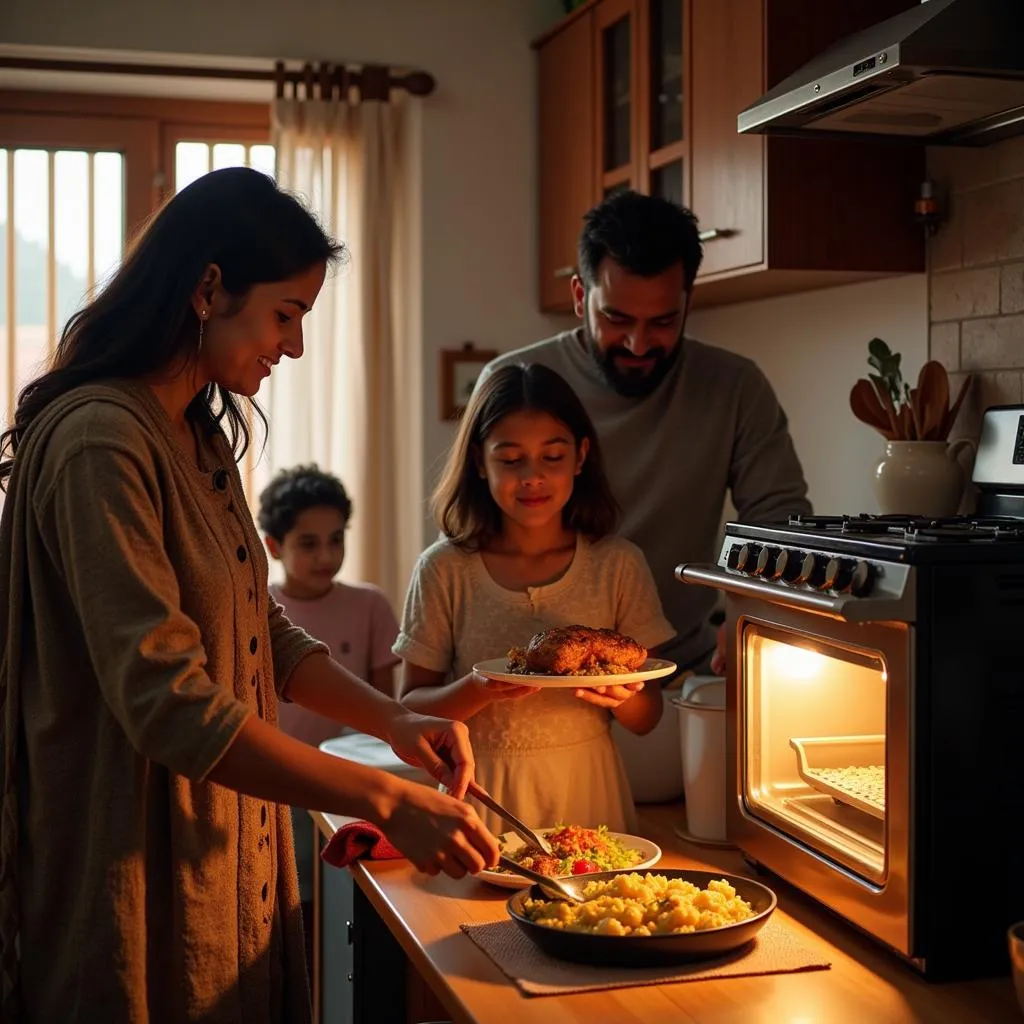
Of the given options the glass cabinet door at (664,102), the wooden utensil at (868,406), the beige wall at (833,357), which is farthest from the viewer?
the glass cabinet door at (664,102)

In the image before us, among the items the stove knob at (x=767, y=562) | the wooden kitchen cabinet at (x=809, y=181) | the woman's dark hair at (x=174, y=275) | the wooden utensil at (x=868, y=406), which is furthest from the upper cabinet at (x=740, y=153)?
the woman's dark hair at (x=174, y=275)

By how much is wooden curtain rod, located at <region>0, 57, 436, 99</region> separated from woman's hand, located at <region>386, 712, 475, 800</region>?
2445 millimetres

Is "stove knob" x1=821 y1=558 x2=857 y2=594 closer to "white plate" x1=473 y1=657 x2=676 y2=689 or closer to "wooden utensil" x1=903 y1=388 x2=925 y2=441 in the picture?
"white plate" x1=473 y1=657 x2=676 y2=689

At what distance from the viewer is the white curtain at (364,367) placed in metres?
3.60

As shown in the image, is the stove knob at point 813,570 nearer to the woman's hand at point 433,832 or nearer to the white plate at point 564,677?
the white plate at point 564,677

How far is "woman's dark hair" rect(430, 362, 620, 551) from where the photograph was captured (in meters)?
1.77

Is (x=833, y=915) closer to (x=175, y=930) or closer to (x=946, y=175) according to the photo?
(x=175, y=930)

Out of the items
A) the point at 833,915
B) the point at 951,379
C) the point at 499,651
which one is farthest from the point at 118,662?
the point at 951,379

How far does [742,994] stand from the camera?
47.4 inches

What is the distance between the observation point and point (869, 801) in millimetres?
1375

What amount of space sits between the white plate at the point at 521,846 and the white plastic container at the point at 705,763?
0.28 ft

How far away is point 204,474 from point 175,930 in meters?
0.44

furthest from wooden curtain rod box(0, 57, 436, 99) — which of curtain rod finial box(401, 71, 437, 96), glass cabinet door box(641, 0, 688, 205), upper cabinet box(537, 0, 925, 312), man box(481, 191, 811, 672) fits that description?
man box(481, 191, 811, 672)

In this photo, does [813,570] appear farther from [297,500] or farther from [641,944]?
[297,500]
